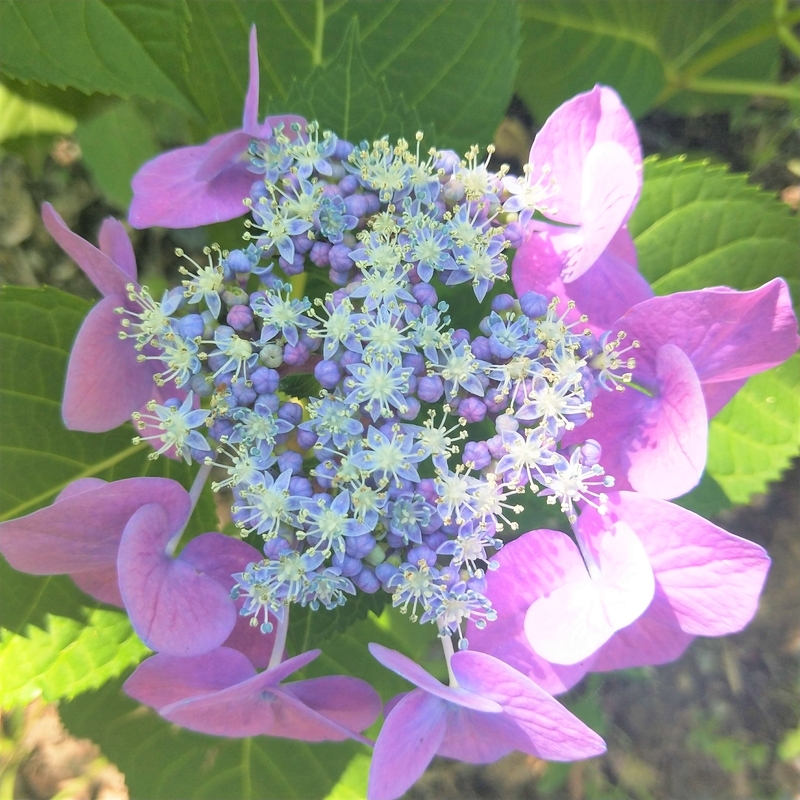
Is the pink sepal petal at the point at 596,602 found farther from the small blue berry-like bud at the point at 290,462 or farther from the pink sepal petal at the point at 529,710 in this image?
the small blue berry-like bud at the point at 290,462

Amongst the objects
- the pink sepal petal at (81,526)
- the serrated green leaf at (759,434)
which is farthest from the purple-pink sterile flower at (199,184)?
the serrated green leaf at (759,434)

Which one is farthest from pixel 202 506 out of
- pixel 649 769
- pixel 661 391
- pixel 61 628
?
pixel 649 769

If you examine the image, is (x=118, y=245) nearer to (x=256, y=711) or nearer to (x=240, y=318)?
(x=240, y=318)

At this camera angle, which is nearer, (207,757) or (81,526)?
(81,526)

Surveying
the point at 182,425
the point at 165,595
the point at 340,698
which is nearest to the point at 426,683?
the point at 340,698

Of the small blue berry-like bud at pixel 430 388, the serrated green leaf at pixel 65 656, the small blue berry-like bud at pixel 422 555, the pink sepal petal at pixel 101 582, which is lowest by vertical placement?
the serrated green leaf at pixel 65 656

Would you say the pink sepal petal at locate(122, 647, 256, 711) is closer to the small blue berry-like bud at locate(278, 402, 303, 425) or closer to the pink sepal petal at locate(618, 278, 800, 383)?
the small blue berry-like bud at locate(278, 402, 303, 425)

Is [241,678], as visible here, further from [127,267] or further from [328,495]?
[127,267]
